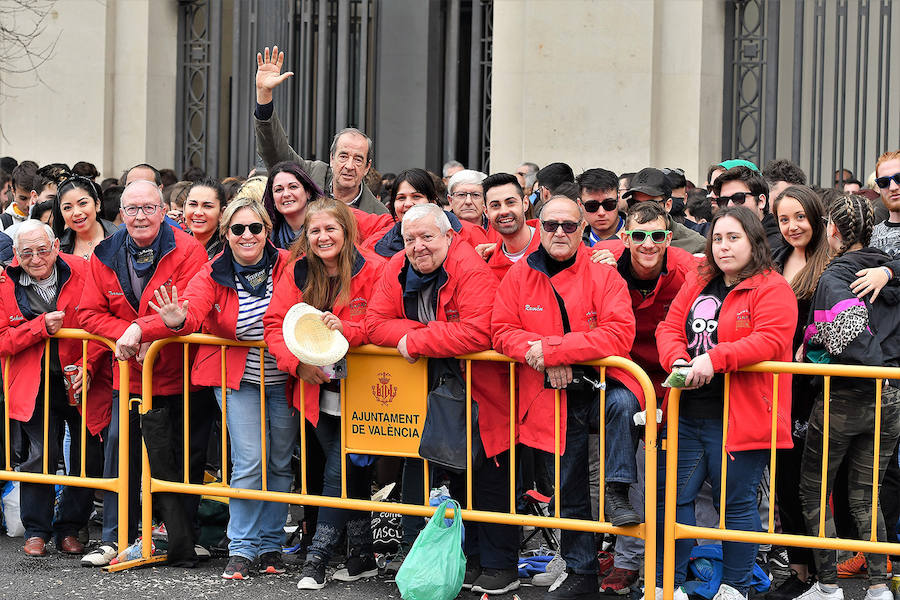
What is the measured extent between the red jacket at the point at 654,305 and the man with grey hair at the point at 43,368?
320 cm

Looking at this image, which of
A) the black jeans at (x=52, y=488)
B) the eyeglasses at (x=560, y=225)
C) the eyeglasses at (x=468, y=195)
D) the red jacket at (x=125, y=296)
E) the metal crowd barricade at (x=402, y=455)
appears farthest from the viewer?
the eyeglasses at (x=468, y=195)

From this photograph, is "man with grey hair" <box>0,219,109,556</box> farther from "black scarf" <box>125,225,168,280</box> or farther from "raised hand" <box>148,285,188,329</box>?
"raised hand" <box>148,285,188,329</box>

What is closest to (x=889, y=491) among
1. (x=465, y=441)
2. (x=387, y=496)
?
(x=465, y=441)

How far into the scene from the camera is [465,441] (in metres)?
6.43

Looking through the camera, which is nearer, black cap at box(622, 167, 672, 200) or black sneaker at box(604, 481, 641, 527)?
black sneaker at box(604, 481, 641, 527)

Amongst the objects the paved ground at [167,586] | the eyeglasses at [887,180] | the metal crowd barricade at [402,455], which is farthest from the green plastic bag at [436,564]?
the eyeglasses at [887,180]

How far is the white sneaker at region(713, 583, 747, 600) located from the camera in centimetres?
605

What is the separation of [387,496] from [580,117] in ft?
22.4

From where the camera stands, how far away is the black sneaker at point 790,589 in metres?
6.49

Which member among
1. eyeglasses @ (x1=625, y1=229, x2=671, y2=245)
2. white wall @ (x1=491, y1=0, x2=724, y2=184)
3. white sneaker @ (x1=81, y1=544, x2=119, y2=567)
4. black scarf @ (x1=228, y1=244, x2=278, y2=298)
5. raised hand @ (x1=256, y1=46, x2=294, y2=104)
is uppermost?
white wall @ (x1=491, y1=0, x2=724, y2=184)

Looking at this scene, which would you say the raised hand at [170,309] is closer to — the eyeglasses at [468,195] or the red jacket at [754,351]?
the eyeglasses at [468,195]

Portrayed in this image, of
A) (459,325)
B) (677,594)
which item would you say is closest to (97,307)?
(459,325)

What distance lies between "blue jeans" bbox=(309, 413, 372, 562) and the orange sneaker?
8.79 ft

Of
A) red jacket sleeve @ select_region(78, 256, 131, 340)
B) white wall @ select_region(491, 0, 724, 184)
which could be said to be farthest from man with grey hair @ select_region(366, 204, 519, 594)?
white wall @ select_region(491, 0, 724, 184)
